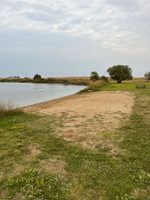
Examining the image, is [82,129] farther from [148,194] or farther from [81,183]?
[148,194]

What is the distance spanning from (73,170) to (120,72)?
175 feet

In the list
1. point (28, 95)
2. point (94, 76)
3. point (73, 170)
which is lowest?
point (73, 170)

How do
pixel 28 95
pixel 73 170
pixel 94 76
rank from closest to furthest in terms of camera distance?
1. pixel 73 170
2. pixel 28 95
3. pixel 94 76

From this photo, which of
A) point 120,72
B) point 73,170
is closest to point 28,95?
point 73,170

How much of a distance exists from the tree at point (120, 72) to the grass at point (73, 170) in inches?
1980

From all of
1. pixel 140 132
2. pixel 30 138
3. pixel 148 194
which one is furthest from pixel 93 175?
pixel 140 132

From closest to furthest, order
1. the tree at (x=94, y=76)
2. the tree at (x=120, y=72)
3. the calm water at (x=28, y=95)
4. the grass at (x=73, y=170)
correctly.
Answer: the grass at (x=73, y=170) < the calm water at (x=28, y=95) < the tree at (x=120, y=72) < the tree at (x=94, y=76)

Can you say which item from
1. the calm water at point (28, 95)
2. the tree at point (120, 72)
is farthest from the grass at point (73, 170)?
the tree at point (120, 72)

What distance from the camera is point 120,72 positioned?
5309 centimetres

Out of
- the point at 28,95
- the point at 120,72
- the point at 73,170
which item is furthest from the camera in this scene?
the point at 120,72

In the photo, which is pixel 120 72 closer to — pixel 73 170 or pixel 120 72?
pixel 120 72

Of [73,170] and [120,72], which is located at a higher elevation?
[120,72]

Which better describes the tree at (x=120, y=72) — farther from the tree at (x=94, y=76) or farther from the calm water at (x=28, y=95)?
the calm water at (x=28, y=95)

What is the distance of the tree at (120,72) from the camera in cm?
5272
